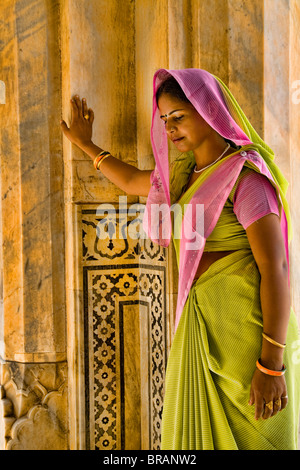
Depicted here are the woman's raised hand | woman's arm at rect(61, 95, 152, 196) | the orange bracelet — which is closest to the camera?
the orange bracelet

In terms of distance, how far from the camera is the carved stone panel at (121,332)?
2252mm

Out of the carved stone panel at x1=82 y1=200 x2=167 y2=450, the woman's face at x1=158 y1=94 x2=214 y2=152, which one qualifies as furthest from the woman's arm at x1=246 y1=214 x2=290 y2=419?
the carved stone panel at x1=82 y1=200 x2=167 y2=450

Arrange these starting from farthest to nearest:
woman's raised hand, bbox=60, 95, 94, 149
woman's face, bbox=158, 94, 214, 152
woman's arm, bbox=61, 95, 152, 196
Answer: woman's raised hand, bbox=60, 95, 94, 149 → woman's arm, bbox=61, 95, 152, 196 → woman's face, bbox=158, 94, 214, 152

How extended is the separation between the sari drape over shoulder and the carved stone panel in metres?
0.55

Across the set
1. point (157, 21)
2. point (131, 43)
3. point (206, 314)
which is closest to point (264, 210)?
point (206, 314)

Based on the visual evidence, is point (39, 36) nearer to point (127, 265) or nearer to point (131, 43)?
point (131, 43)

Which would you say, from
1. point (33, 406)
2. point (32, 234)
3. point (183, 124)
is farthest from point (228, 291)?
point (33, 406)

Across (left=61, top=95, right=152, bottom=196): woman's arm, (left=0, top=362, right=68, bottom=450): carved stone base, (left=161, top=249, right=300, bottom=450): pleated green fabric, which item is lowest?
(left=0, top=362, right=68, bottom=450): carved stone base

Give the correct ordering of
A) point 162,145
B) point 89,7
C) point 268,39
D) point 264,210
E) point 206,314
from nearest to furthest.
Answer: point 264,210 < point 206,314 < point 162,145 < point 268,39 < point 89,7

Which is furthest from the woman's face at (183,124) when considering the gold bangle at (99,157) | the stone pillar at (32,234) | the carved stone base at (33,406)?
the carved stone base at (33,406)

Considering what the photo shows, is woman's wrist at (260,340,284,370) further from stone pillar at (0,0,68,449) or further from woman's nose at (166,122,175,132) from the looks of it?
stone pillar at (0,0,68,449)

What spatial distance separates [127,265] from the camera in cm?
233

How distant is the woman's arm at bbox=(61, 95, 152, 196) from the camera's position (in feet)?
6.75

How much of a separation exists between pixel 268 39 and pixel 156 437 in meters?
1.71
